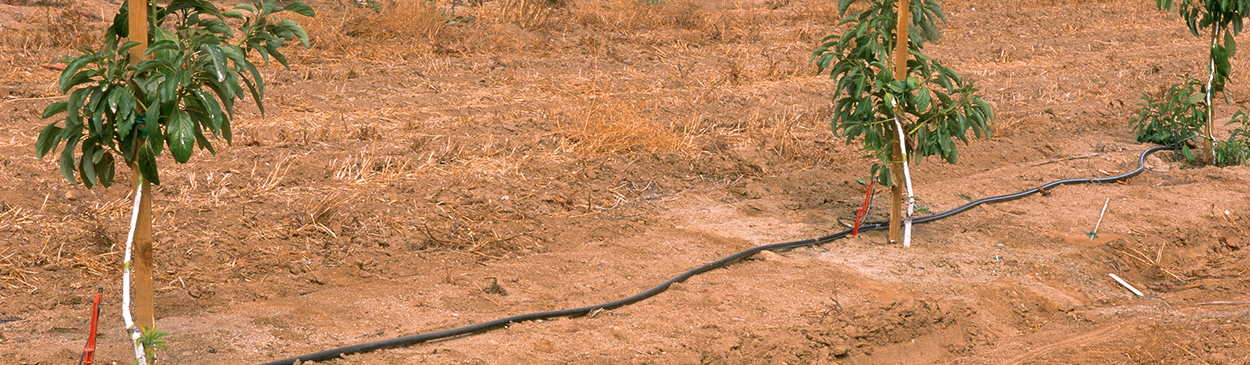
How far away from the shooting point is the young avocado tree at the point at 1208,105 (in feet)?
21.5

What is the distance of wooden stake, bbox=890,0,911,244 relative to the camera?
464 cm

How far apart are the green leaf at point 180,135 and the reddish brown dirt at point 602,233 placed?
1076 millimetres

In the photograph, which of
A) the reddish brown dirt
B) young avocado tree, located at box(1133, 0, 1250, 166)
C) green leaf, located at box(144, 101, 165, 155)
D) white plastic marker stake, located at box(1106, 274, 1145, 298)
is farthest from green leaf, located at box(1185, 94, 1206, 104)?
green leaf, located at box(144, 101, 165, 155)

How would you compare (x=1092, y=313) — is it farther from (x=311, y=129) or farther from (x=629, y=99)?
(x=311, y=129)

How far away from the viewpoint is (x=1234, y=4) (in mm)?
6422

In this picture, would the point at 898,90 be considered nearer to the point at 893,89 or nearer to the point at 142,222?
the point at 893,89

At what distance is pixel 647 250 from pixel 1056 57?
26.8 ft

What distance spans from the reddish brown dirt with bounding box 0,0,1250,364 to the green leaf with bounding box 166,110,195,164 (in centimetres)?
108

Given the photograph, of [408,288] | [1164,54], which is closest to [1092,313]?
[408,288]

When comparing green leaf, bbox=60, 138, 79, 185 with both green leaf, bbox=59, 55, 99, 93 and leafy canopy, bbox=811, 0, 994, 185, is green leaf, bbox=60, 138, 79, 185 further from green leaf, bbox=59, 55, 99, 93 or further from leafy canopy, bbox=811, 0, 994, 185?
leafy canopy, bbox=811, 0, 994, 185

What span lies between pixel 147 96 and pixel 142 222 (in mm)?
486

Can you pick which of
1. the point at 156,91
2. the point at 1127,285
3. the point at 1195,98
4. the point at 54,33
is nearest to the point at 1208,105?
the point at 1195,98

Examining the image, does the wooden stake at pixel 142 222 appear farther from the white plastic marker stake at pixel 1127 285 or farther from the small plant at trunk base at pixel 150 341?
the white plastic marker stake at pixel 1127 285

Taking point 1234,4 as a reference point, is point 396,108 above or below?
below
